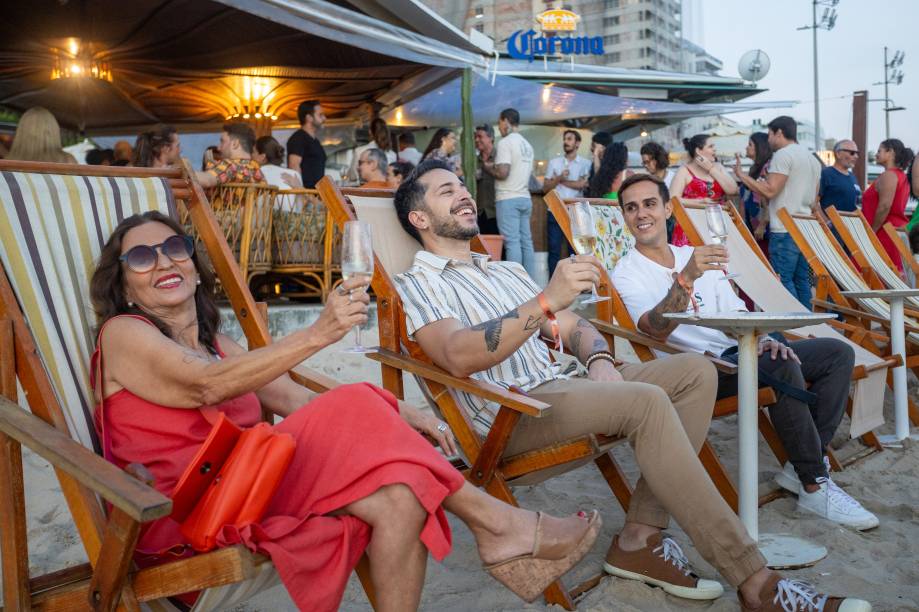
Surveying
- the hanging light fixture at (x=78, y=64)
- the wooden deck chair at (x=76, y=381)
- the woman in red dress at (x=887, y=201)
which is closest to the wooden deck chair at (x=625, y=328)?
the wooden deck chair at (x=76, y=381)

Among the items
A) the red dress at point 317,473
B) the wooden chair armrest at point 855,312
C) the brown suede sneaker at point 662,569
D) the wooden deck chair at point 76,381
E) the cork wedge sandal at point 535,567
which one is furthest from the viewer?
the wooden chair armrest at point 855,312

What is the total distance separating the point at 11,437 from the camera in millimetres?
1678

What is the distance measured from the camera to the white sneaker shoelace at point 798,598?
6.91ft

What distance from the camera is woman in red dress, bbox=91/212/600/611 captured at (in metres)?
1.66

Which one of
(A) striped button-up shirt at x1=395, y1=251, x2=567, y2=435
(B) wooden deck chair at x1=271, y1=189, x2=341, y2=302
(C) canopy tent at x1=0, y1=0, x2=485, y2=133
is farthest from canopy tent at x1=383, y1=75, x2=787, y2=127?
(A) striped button-up shirt at x1=395, y1=251, x2=567, y2=435

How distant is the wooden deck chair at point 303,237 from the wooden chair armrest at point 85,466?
11.9 feet

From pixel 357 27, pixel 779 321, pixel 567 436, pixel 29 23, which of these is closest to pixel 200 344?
pixel 567 436

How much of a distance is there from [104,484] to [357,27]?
4.59 meters

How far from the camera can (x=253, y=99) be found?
8.64m

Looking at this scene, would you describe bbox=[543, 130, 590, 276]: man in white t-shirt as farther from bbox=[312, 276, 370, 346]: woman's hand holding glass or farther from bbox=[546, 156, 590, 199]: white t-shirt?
bbox=[312, 276, 370, 346]: woman's hand holding glass

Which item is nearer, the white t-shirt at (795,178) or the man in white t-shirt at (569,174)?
the white t-shirt at (795,178)

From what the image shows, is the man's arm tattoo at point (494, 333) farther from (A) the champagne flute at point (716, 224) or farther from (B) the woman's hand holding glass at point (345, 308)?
(A) the champagne flute at point (716, 224)

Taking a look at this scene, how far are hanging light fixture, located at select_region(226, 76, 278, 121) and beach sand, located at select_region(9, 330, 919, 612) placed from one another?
5786mm

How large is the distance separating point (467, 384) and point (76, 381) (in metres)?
1.00
